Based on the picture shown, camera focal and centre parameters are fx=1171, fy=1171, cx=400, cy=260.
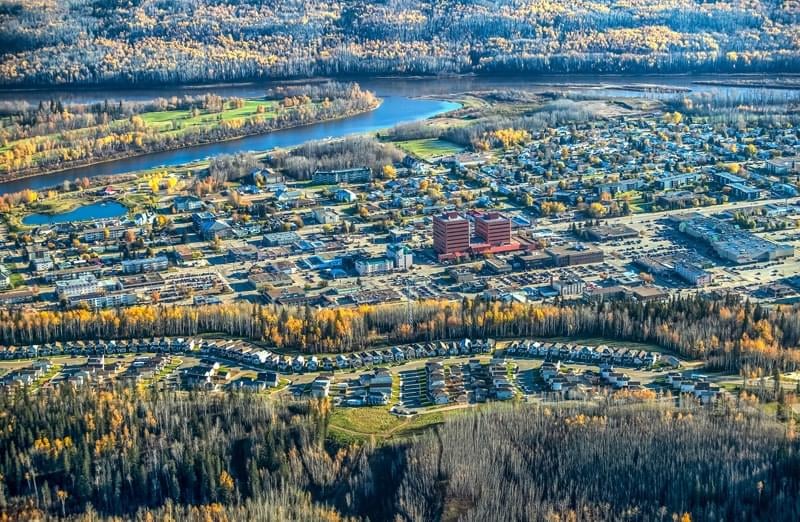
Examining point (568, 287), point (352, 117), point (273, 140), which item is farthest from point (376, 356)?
point (352, 117)

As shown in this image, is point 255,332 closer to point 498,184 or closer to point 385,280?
point 385,280

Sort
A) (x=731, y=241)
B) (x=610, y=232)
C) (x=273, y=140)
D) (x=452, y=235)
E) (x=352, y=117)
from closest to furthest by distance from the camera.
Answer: (x=452, y=235) < (x=731, y=241) < (x=610, y=232) < (x=273, y=140) < (x=352, y=117)

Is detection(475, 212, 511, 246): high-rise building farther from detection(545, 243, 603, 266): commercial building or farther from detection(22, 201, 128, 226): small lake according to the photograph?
detection(22, 201, 128, 226): small lake

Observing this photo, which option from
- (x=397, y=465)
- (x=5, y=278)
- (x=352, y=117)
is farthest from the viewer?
(x=352, y=117)

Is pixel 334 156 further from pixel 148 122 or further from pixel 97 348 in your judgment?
pixel 97 348

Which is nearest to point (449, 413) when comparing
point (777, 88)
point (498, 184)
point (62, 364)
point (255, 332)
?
point (255, 332)

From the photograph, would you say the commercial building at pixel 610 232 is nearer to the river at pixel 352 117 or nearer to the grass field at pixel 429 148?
the grass field at pixel 429 148
